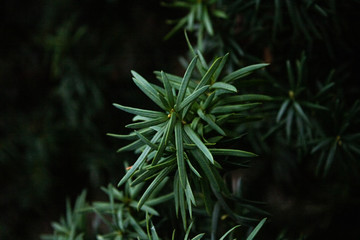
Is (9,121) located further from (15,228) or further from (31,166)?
(15,228)

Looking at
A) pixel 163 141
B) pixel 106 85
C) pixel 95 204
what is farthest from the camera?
pixel 106 85

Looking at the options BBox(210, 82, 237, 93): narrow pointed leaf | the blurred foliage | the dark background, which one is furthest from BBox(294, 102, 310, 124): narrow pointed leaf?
the dark background

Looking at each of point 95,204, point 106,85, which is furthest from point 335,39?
point 106,85

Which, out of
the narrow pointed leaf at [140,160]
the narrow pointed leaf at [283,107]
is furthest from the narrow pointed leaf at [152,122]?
the narrow pointed leaf at [283,107]

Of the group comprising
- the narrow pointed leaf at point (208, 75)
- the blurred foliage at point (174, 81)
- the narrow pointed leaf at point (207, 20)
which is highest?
the narrow pointed leaf at point (207, 20)

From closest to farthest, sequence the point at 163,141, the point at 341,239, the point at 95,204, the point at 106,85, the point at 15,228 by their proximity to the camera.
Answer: the point at 163,141 → the point at 95,204 → the point at 341,239 → the point at 106,85 → the point at 15,228

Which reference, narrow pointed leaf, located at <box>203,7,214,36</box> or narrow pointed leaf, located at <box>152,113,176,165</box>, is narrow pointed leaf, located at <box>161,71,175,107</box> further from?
narrow pointed leaf, located at <box>203,7,214,36</box>

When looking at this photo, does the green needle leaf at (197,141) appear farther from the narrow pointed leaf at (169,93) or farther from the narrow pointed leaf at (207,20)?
the narrow pointed leaf at (207,20)

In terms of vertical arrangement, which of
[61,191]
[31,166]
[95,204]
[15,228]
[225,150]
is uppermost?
Result: [225,150]

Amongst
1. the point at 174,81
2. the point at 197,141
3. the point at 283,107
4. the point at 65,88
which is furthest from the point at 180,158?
the point at 65,88
